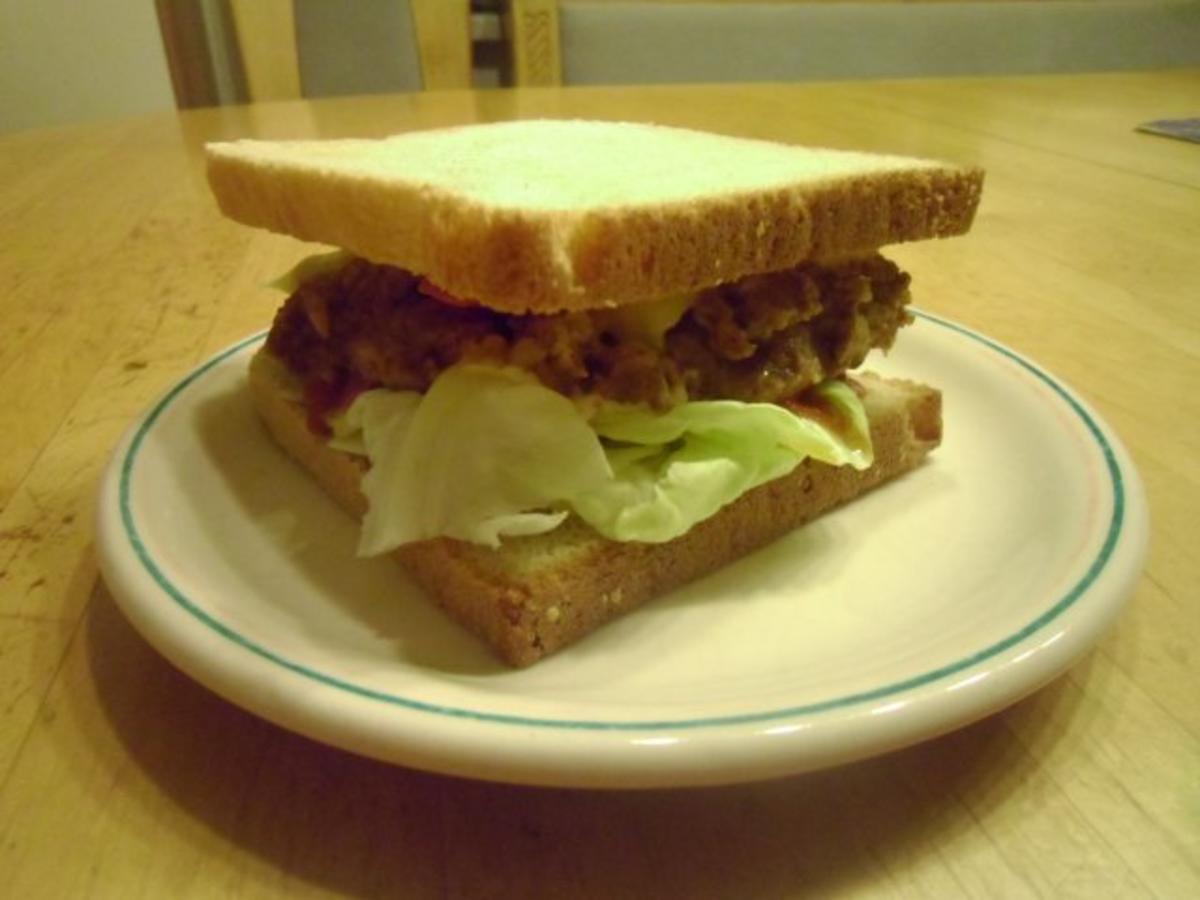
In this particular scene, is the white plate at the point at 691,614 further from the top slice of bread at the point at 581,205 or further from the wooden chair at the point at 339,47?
the wooden chair at the point at 339,47

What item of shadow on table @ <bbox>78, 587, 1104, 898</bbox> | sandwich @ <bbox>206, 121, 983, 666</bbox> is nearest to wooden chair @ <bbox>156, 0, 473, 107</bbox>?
→ sandwich @ <bbox>206, 121, 983, 666</bbox>

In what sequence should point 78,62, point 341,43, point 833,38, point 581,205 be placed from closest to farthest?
point 581,205, point 78,62, point 341,43, point 833,38

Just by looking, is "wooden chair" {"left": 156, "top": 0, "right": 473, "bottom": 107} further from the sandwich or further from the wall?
the sandwich

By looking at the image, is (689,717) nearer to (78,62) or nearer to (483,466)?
(483,466)

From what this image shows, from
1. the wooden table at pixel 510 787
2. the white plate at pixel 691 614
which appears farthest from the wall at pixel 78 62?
the white plate at pixel 691 614

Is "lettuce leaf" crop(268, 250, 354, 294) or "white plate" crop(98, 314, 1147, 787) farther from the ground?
"lettuce leaf" crop(268, 250, 354, 294)

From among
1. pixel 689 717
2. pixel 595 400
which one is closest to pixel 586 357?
pixel 595 400
